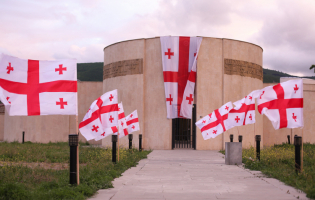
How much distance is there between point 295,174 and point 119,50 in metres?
18.4

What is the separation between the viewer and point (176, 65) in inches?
930

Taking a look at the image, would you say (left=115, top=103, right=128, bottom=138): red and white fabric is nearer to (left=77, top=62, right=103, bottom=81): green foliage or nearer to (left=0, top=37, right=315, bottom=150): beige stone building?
(left=0, top=37, right=315, bottom=150): beige stone building

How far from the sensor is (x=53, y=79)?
8.00 metres

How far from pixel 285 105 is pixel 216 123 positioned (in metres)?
4.46

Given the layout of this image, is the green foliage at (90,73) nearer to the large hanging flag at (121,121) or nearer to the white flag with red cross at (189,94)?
the white flag with red cross at (189,94)

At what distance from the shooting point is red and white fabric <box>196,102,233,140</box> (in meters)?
14.6

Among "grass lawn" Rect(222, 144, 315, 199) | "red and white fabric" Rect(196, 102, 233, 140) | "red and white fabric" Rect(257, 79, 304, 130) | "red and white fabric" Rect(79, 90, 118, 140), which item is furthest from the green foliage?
"red and white fabric" Rect(257, 79, 304, 130)

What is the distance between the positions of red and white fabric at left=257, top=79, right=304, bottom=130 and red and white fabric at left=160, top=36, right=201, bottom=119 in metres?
12.5

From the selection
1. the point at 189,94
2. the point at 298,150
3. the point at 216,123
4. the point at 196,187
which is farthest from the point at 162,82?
the point at 196,187

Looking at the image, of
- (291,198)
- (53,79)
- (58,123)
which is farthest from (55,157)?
(58,123)

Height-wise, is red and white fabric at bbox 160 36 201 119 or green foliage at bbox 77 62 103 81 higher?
green foliage at bbox 77 62 103 81

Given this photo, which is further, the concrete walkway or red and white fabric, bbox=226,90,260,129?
red and white fabric, bbox=226,90,260,129

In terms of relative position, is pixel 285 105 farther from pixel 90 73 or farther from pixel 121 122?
pixel 90 73

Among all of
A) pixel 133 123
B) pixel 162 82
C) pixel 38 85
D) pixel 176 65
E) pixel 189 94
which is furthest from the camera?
pixel 162 82
